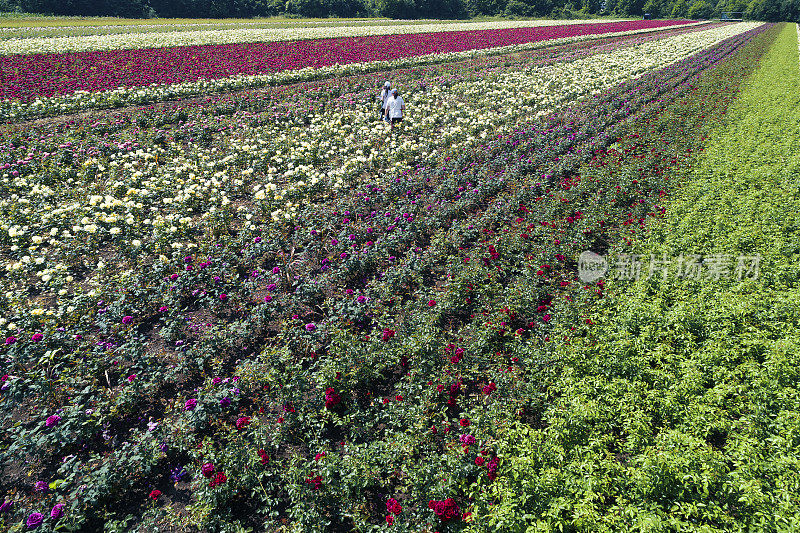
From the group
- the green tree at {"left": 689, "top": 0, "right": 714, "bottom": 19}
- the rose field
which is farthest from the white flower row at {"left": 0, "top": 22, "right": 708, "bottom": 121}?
the green tree at {"left": 689, "top": 0, "right": 714, "bottom": 19}

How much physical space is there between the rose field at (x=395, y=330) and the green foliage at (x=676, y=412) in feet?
0.13

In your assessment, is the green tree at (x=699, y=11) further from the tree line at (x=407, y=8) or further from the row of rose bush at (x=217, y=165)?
the row of rose bush at (x=217, y=165)

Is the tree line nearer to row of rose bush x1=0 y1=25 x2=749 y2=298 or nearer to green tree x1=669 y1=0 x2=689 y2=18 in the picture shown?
green tree x1=669 y1=0 x2=689 y2=18

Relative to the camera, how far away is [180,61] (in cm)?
2381

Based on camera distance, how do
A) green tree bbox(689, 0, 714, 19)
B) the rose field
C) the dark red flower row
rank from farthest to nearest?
green tree bbox(689, 0, 714, 19) < the dark red flower row < the rose field

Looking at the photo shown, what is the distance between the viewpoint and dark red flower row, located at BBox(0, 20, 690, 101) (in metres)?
18.2

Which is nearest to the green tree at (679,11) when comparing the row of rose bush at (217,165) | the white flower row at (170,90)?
the white flower row at (170,90)

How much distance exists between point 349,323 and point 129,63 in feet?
80.7

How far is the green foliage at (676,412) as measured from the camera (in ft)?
12.0

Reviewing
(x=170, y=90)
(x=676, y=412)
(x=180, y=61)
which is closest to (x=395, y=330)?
(x=676, y=412)

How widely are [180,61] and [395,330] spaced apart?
2517 centimetres

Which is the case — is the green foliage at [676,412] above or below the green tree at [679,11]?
below

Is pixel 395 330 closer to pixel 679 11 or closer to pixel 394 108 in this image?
pixel 394 108

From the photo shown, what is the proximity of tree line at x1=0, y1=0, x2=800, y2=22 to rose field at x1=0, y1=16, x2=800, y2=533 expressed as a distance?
60.9 meters
